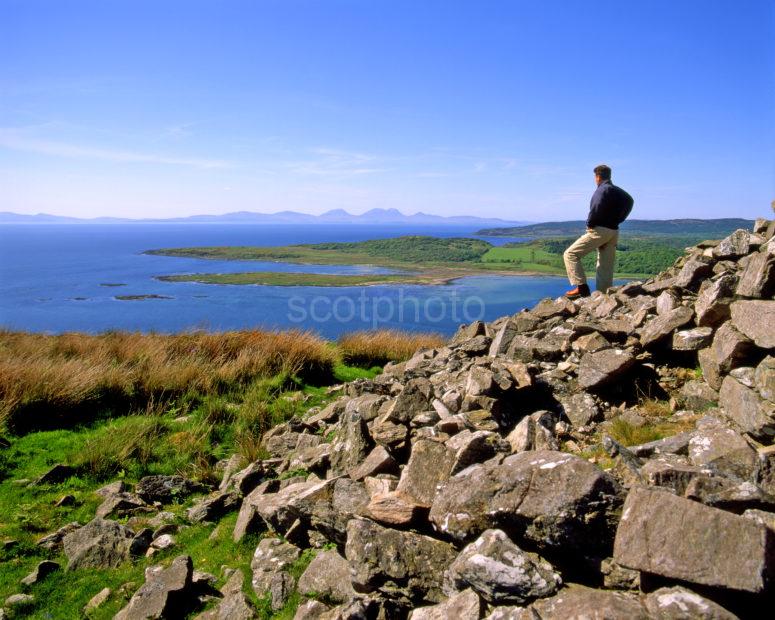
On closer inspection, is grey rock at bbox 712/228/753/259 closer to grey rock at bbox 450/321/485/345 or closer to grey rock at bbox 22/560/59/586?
grey rock at bbox 450/321/485/345

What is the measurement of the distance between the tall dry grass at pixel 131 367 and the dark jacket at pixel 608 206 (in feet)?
23.5

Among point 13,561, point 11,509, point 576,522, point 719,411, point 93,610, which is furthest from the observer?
point 11,509

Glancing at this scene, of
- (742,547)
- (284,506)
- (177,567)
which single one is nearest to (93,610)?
(177,567)

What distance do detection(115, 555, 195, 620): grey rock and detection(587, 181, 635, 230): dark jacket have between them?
29.9 feet

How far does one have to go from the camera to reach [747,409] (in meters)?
4.72

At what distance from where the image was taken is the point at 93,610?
4883mm

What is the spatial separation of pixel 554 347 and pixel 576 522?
429 cm

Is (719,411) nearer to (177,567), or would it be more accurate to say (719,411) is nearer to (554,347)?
(554,347)

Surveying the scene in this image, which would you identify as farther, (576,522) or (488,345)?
(488,345)

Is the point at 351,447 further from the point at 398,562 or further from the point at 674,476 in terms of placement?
the point at 674,476

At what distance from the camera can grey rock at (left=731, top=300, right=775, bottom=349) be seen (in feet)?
16.3

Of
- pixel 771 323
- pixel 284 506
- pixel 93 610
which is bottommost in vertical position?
pixel 93 610

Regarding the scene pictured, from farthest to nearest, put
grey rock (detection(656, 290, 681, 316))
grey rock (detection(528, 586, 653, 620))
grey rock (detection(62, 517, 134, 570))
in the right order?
grey rock (detection(656, 290, 681, 316))
grey rock (detection(62, 517, 134, 570))
grey rock (detection(528, 586, 653, 620))

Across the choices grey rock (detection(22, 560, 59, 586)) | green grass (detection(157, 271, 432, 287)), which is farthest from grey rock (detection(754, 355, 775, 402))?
green grass (detection(157, 271, 432, 287))
